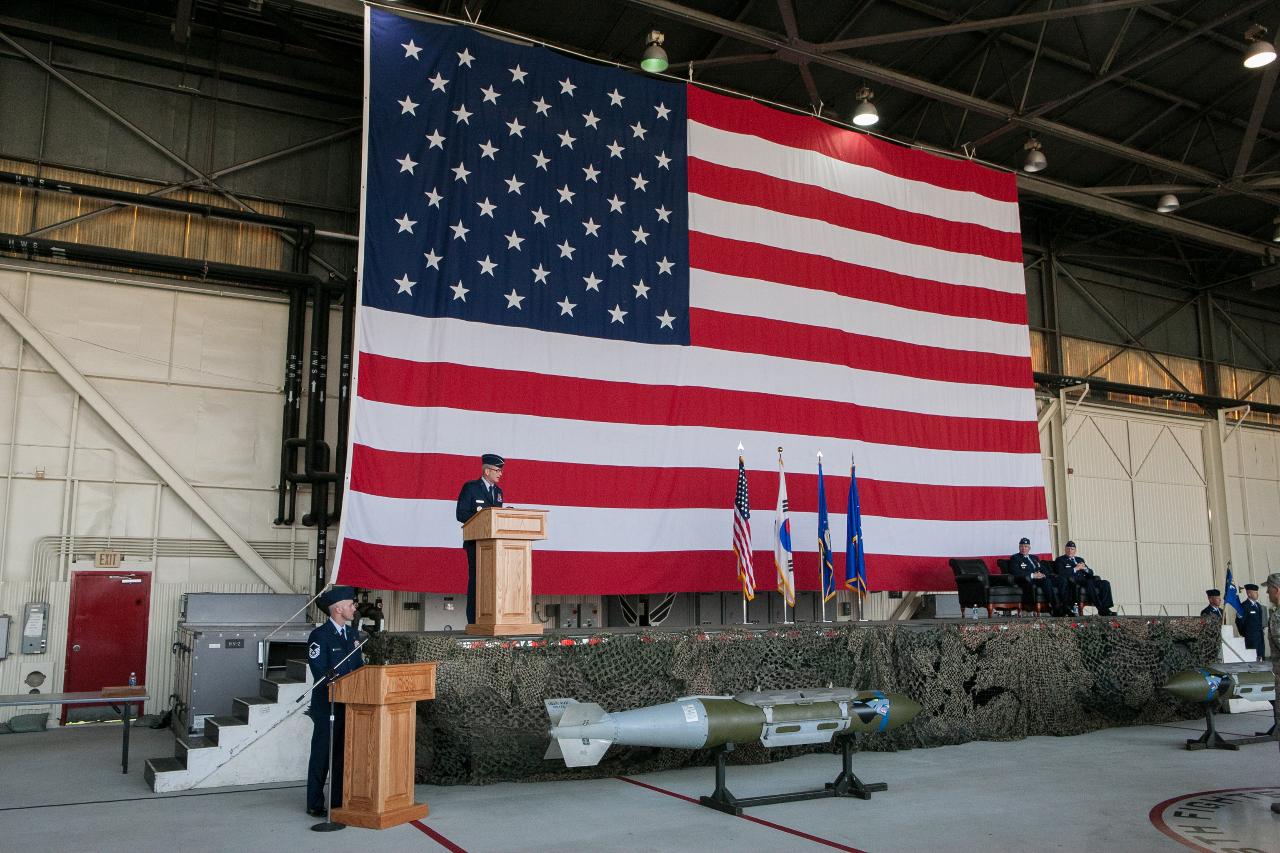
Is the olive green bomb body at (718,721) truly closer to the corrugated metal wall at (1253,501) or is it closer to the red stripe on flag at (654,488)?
the red stripe on flag at (654,488)

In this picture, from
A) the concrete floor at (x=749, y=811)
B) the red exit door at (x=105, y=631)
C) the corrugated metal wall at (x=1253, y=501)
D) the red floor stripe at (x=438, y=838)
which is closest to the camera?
the red floor stripe at (x=438, y=838)

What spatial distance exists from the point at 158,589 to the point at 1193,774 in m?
9.23

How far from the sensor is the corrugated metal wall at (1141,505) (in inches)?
622

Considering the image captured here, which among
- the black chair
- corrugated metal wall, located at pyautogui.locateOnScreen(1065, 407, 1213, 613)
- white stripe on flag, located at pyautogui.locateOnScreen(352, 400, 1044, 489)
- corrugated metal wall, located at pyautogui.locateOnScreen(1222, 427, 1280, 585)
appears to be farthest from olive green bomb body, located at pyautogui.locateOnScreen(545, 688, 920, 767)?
corrugated metal wall, located at pyautogui.locateOnScreen(1222, 427, 1280, 585)

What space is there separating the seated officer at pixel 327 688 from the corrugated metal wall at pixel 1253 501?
1719 cm

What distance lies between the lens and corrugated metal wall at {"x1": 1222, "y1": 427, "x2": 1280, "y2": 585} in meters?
17.5

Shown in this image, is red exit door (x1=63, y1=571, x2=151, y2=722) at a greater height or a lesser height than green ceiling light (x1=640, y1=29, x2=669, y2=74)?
lesser

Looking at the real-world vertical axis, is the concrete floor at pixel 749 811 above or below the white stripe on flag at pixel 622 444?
below

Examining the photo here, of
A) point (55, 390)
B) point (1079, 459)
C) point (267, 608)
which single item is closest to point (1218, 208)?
point (1079, 459)

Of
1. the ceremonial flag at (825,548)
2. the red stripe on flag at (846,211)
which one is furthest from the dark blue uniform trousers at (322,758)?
the red stripe on flag at (846,211)

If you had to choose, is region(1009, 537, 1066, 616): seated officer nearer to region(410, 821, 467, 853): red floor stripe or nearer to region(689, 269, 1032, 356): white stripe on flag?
region(689, 269, 1032, 356): white stripe on flag

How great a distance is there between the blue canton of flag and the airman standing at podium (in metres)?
2.38

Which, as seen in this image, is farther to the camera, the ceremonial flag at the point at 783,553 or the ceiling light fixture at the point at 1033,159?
the ceiling light fixture at the point at 1033,159

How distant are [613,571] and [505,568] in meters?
2.89
